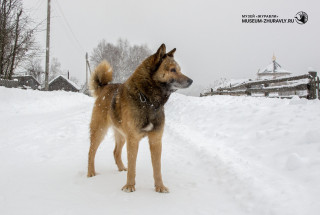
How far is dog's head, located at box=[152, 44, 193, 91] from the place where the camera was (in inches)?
125

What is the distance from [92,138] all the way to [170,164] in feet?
4.91

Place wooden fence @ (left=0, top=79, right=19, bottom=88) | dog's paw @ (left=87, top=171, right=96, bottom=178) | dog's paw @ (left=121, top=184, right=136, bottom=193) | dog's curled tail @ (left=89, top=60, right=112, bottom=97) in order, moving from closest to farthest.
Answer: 1. dog's paw @ (left=121, top=184, right=136, bottom=193)
2. dog's paw @ (left=87, top=171, right=96, bottom=178)
3. dog's curled tail @ (left=89, top=60, right=112, bottom=97)
4. wooden fence @ (left=0, top=79, right=19, bottom=88)

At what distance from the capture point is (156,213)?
246cm

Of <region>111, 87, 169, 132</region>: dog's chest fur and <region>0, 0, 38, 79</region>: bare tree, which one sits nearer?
<region>111, 87, 169, 132</region>: dog's chest fur

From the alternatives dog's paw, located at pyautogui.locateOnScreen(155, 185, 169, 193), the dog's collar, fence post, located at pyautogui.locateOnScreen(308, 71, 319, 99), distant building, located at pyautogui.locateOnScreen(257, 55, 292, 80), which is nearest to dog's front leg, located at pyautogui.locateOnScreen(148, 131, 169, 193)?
dog's paw, located at pyautogui.locateOnScreen(155, 185, 169, 193)

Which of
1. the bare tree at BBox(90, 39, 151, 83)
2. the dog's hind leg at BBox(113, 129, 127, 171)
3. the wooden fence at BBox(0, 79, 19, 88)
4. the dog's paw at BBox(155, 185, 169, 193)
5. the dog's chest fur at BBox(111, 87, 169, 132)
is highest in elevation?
the bare tree at BBox(90, 39, 151, 83)

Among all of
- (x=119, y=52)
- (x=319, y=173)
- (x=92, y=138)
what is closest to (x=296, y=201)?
(x=319, y=173)

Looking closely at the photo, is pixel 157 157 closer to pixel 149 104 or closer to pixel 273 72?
pixel 149 104

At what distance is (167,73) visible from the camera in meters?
3.18

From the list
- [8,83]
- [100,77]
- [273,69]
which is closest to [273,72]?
[273,69]

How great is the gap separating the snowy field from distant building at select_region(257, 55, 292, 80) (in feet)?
246

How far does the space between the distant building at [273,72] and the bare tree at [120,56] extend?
4355 cm

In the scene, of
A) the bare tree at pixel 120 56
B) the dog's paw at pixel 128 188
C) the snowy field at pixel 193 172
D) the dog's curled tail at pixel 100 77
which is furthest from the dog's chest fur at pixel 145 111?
the bare tree at pixel 120 56

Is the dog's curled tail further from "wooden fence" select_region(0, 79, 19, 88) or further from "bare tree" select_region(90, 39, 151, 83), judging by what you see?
"bare tree" select_region(90, 39, 151, 83)
